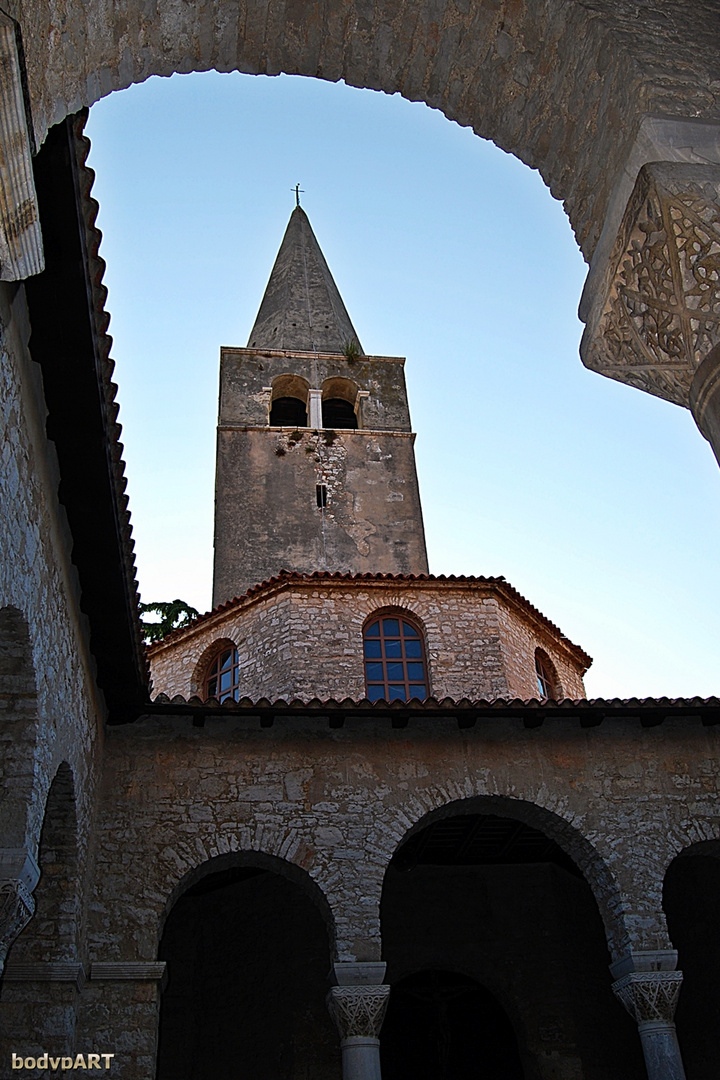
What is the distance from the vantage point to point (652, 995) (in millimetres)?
8930

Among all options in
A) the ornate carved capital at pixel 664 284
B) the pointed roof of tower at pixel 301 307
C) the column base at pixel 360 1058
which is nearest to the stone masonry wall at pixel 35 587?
the column base at pixel 360 1058

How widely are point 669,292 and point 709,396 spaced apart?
0.49 m

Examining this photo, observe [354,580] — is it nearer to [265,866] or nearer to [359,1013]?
[265,866]

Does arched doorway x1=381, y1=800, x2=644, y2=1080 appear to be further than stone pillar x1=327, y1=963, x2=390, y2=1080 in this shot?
Yes

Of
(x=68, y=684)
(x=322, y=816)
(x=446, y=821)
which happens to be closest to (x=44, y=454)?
(x=68, y=684)

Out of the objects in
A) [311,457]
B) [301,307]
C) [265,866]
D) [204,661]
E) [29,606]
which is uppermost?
[301,307]

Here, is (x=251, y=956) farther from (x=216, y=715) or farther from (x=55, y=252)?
(x=55, y=252)

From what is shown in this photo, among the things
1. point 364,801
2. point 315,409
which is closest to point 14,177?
point 364,801

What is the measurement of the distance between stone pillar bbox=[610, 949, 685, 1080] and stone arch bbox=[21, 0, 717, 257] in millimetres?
7846

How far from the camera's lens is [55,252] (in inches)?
212

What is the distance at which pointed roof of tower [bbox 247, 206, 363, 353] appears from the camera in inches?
883

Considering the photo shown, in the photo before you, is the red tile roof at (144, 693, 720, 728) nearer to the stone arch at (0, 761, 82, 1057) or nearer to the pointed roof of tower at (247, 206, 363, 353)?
the stone arch at (0, 761, 82, 1057)

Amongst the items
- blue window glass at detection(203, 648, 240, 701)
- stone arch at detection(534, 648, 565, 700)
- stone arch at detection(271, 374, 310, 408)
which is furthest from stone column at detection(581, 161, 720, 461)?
stone arch at detection(271, 374, 310, 408)

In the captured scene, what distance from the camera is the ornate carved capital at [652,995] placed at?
8914 millimetres
